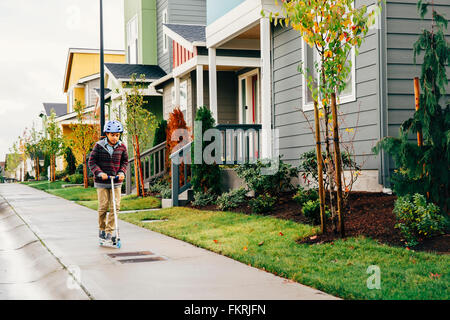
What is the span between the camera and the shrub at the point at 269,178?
11.7 metres

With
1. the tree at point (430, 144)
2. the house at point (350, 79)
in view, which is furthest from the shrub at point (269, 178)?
the tree at point (430, 144)

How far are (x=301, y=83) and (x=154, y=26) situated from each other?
643 inches

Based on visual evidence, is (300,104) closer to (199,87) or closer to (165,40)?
(199,87)

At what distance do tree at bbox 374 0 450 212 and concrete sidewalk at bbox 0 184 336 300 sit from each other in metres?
2.77

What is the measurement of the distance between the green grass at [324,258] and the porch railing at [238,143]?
355cm

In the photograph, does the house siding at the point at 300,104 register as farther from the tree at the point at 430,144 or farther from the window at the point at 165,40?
the window at the point at 165,40

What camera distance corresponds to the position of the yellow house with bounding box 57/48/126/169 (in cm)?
4072

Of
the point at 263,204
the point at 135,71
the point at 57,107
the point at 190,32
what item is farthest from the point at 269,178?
the point at 57,107

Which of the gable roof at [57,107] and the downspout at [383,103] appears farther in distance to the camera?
the gable roof at [57,107]

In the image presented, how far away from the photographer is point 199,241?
9133 millimetres

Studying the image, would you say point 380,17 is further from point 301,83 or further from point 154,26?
point 154,26

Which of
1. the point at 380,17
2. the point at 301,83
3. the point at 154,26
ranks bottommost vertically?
the point at 301,83

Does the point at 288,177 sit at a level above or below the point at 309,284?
above

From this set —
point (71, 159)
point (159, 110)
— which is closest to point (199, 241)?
point (159, 110)
